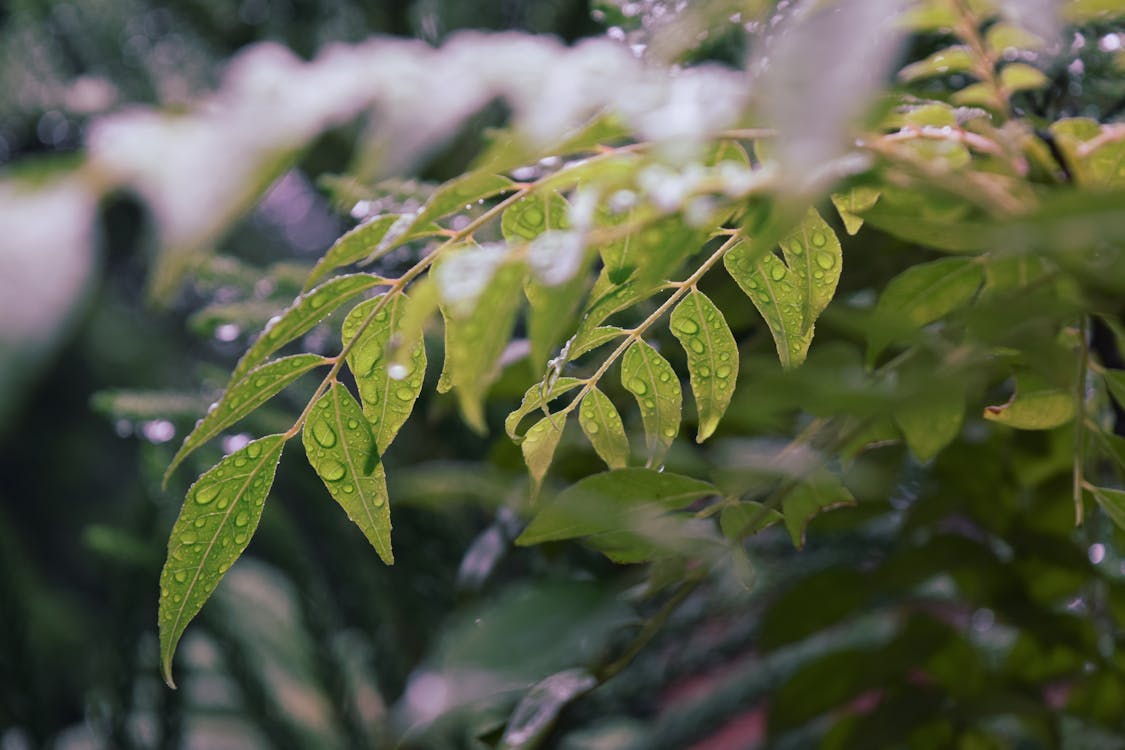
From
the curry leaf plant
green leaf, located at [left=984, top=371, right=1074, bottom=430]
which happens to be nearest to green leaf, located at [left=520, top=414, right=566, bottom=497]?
the curry leaf plant

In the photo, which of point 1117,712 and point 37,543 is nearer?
point 1117,712

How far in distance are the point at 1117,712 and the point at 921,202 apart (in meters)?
0.28

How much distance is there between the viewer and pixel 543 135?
0.48ft

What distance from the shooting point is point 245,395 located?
0.22m

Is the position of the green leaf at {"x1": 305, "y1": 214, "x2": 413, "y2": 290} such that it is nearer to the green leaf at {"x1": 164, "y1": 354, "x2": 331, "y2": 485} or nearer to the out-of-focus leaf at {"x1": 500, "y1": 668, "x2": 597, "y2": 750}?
the green leaf at {"x1": 164, "y1": 354, "x2": 331, "y2": 485}

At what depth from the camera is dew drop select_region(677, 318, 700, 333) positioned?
0.26 m

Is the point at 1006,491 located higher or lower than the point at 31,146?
higher

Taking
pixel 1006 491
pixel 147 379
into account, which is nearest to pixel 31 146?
pixel 147 379

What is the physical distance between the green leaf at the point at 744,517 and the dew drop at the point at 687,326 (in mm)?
52

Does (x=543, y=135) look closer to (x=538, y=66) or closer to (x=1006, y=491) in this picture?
(x=538, y=66)

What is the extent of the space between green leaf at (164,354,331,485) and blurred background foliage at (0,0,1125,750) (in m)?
0.03

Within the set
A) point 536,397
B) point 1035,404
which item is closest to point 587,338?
point 536,397

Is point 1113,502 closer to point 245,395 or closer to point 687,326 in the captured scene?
point 687,326

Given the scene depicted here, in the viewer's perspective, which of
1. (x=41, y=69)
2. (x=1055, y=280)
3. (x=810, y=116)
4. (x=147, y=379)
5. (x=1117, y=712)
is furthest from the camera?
(x=147, y=379)
